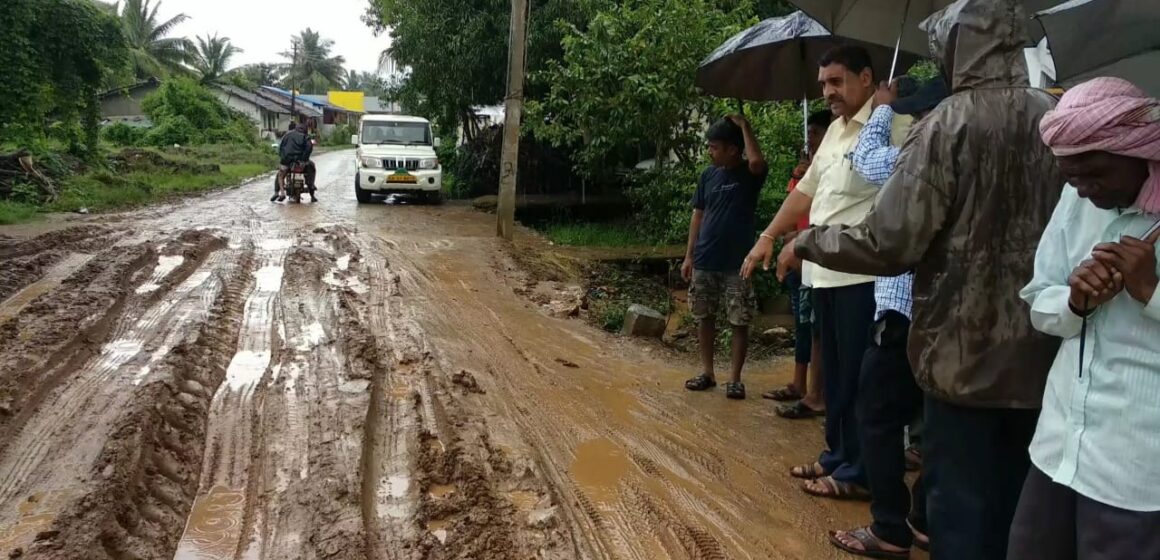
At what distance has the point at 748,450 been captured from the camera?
14.5 feet

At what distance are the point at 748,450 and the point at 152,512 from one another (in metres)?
2.84

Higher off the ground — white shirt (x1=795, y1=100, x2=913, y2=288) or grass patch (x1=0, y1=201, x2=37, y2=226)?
white shirt (x1=795, y1=100, x2=913, y2=288)

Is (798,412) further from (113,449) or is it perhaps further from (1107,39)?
(113,449)

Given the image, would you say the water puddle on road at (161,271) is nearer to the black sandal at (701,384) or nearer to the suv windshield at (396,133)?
the black sandal at (701,384)

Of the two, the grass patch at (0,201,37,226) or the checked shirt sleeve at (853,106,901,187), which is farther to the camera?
the grass patch at (0,201,37,226)

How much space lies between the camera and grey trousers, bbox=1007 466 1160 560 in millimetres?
1806

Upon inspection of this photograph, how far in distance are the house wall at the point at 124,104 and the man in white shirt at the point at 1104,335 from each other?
4828cm

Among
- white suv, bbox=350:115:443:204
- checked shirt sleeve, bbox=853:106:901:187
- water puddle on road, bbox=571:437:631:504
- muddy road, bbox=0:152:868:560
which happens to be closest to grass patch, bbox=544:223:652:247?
white suv, bbox=350:115:443:204

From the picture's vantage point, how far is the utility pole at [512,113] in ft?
38.4

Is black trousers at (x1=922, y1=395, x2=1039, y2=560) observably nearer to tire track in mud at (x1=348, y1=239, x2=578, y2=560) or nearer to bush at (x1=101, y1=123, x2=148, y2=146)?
tire track in mud at (x1=348, y1=239, x2=578, y2=560)

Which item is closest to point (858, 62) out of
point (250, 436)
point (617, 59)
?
point (250, 436)

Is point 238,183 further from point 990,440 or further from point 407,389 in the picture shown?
point 990,440

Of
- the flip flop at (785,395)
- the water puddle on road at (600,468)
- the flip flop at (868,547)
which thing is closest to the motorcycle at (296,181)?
the flip flop at (785,395)

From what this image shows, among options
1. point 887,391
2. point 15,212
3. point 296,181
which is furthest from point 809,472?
point 296,181
